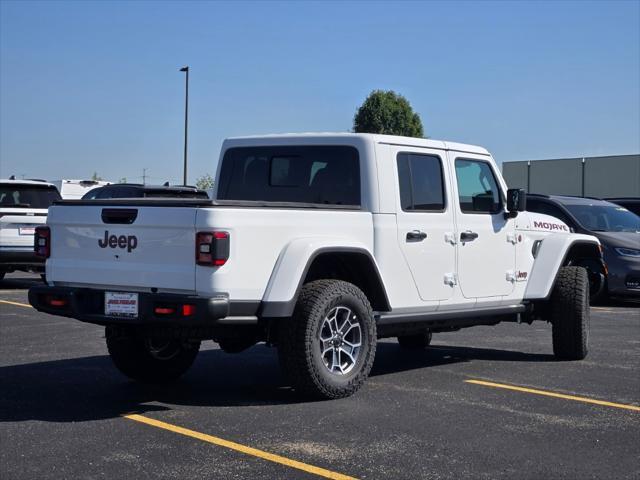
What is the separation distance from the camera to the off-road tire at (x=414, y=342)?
33.6ft

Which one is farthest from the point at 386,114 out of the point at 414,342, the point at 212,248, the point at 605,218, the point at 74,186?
the point at 212,248

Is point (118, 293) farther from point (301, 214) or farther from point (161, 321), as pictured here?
point (301, 214)

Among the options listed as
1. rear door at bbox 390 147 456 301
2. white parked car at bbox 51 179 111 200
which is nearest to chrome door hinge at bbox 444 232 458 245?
rear door at bbox 390 147 456 301

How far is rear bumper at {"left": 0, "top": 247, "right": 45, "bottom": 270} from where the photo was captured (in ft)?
52.1

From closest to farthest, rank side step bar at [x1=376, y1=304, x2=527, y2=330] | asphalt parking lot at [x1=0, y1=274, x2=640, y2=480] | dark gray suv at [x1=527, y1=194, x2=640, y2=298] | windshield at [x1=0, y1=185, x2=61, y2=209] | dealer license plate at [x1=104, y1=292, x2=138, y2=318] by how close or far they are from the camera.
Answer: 1. asphalt parking lot at [x1=0, y1=274, x2=640, y2=480]
2. dealer license plate at [x1=104, y1=292, x2=138, y2=318]
3. side step bar at [x1=376, y1=304, x2=527, y2=330]
4. dark gray suv at [x1=527, y1=194, x2=640, y2=298]
5. windshield at [x1=0, y1=185, x2=61, y2=209]

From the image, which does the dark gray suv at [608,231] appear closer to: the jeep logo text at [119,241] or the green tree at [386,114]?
the jeep logo text at [119,241]

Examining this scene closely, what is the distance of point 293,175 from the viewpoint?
26.5ft

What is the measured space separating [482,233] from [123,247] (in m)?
3.32

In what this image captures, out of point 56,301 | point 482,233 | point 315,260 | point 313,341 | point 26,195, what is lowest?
point 313,341

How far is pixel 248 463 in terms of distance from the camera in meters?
5.20

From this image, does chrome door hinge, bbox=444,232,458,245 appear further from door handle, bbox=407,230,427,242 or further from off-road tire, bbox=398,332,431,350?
off-road tire, bbox=398,332,431,350

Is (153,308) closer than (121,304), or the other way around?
(153,308)

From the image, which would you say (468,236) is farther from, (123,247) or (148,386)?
(123,247)

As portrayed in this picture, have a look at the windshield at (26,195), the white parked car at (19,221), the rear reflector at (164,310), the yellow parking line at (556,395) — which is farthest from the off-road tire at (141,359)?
the windshield at (26,195)
